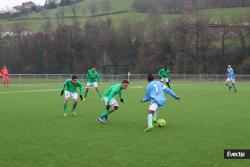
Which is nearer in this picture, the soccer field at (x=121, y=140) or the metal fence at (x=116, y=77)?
the soccer field at (x=121, y=140)

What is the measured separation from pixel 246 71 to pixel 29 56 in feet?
129

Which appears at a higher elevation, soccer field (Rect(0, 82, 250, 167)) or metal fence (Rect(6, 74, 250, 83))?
Answer: soccer field (Rect(0, 82, 250, 167))

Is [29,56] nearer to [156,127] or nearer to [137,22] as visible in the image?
[137,22]

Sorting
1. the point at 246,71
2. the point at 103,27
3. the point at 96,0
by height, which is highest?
the point at 96,0

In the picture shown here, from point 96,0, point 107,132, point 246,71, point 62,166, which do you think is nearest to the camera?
point 62,166

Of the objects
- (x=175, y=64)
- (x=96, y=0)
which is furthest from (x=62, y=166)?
(x=96, y=0)

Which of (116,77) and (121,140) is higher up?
(121,140)

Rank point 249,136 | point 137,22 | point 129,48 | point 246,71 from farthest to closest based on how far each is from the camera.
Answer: point 137,22 < point 129,48 < point 246,71 < point 249,136

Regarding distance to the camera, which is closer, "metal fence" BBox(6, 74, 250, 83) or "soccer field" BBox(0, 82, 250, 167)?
"soccer field" BBox(0, 82, 250, 167)

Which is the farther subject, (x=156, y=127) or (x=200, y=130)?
(x=156, y=127)

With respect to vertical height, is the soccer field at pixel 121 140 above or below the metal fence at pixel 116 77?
above

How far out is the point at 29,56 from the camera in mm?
83062

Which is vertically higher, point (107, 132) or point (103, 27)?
point (103, 27)

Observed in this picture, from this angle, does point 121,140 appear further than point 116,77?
No
